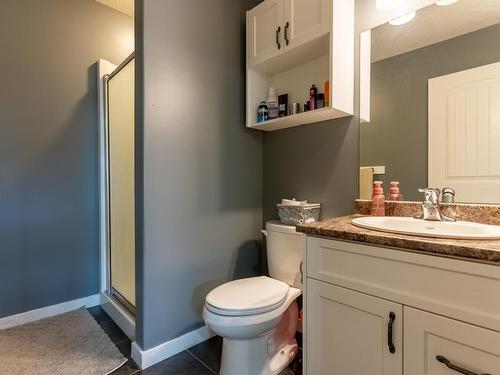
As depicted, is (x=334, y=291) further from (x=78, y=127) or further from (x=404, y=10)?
(x=78, y=127)

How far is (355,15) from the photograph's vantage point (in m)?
1.48

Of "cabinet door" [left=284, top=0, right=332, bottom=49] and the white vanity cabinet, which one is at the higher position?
"cabinet door" [left=284, top=0, right=332, bottom=49]

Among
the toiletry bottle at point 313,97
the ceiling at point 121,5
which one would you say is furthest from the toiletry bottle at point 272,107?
the ceiling at point 121,5

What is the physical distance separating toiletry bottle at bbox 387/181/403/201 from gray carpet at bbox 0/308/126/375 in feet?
5.48

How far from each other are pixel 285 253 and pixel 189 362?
80 centimetres

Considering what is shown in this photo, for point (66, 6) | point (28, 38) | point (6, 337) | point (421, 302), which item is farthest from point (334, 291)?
point (66, 6)

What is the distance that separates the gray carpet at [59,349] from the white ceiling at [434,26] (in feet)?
7.20

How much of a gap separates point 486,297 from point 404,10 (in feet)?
4.31

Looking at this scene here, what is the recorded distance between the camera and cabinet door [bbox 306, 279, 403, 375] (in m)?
0.90

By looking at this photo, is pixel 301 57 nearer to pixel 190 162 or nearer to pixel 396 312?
pixel 190 162

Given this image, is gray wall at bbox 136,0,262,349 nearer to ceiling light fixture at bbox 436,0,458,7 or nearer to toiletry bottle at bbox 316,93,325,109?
toiletry bottle at bbox 316,93,325,109

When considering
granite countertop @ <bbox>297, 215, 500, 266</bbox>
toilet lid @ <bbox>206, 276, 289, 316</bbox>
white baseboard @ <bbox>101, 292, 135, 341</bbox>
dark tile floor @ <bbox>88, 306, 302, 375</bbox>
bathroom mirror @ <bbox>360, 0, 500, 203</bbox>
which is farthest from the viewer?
white baseboard @ <bbox>101, 292, 135, 341</bbox>

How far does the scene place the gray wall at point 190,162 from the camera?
4.77 feet

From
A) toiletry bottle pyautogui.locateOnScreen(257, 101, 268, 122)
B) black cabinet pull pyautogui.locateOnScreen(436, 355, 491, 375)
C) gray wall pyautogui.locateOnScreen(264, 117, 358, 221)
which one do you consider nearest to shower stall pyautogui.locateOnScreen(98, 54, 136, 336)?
toiletry bottle pyautogui.locateOnScreen(257, 101, 268, 122)
